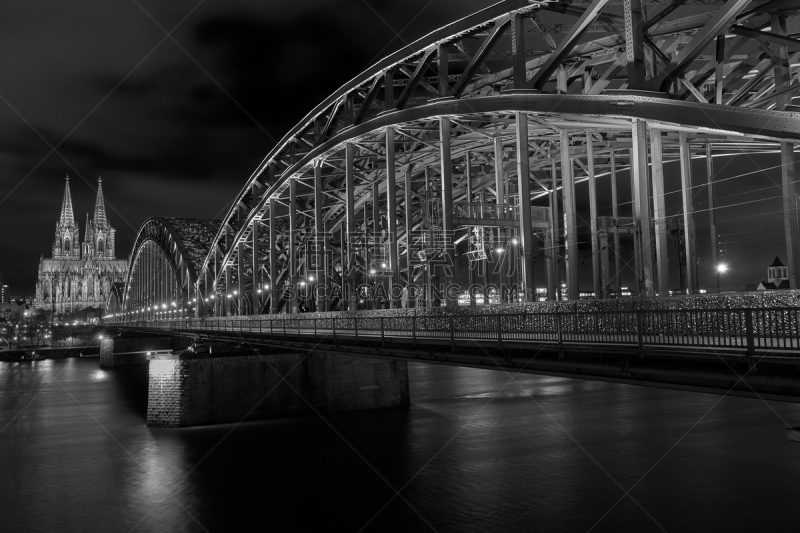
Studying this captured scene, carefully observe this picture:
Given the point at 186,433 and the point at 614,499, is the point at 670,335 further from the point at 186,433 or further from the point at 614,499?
the point at 186,433

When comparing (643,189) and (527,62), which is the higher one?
(527,62)

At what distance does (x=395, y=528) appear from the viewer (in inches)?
917

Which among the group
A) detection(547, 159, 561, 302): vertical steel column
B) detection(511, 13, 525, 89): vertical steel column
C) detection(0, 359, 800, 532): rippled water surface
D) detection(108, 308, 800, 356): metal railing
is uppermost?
detection(511, 13, 525, 89): vertical steel column

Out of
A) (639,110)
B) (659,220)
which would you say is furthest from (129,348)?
(639,110)

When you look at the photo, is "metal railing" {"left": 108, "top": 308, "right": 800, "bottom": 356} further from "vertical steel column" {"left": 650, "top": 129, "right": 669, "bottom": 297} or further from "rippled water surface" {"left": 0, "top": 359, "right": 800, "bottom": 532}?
"rippled water surface" {"left": 0, "top": 359, "right": 800, "bottom": 532}

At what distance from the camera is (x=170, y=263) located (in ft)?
379

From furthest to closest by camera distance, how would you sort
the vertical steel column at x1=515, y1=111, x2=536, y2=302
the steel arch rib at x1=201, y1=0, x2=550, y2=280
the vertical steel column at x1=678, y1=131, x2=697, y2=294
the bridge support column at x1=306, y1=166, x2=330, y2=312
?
the bridge support column at x1=306, y1=166, x2=330, y2=312, the steel arch rib at x1=201, y1=0, x2=550, y2=280, the vertical steel column at x1=515, y1=111, x2=536, y2=302, the vertical steel column at x1=678, y1=131, x2=697, y2=294

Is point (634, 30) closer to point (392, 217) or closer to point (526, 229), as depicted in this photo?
point (526, 229)

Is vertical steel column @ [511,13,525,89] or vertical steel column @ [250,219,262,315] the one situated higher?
vertical steel column @ [511,13,525,89]

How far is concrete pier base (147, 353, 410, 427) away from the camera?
40594 millimetres

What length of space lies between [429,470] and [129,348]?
87146 millimetres

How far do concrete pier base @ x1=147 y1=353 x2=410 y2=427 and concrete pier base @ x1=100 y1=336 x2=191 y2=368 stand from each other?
60173 millimetres

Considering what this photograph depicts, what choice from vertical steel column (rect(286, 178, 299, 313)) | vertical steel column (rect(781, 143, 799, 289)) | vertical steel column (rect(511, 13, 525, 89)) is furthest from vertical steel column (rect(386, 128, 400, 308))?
vertical steel column (rect(781, 143, 799, 289))

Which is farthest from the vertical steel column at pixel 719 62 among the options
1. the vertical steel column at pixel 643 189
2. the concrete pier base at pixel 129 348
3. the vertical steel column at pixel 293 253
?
the concrete pier base at pixel 129 348
